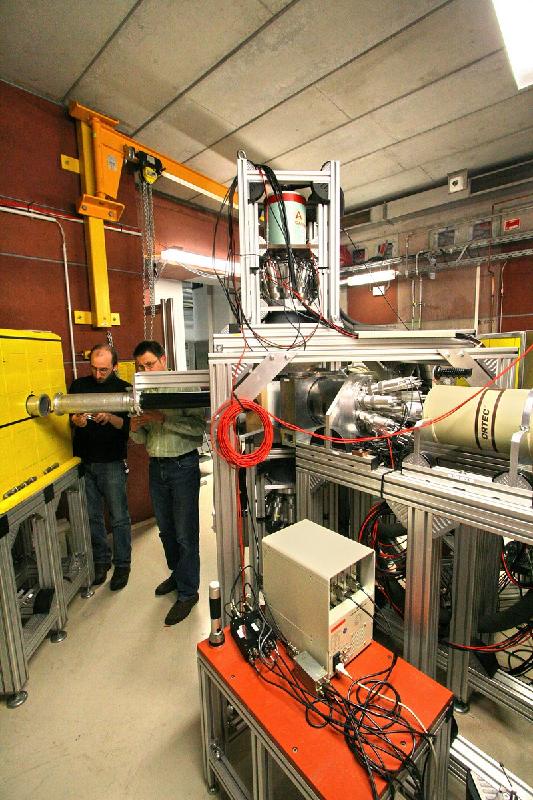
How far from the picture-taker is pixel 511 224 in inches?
162

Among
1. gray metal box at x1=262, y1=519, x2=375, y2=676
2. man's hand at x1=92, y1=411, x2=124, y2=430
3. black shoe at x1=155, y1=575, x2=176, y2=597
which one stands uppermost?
man's hand at x1=92, y1=411, x2=124, y2=430

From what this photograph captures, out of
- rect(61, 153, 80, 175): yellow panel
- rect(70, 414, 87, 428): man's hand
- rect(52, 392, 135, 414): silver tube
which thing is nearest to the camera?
rect(52, 392, 135, 414): silver tube

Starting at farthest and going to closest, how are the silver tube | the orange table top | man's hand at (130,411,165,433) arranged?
man's hand at (130,411,165,433), the silver tube, the orange table top

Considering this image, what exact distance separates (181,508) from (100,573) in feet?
3.37

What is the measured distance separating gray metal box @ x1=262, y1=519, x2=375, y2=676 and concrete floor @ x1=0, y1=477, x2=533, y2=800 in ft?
2.30

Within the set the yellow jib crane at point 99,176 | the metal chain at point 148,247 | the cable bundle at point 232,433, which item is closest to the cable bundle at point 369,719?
the cable bundle at point 232,433

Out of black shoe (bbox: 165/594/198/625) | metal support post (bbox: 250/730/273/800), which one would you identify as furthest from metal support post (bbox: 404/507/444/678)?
black shoe (bbox: 165/594/198/625)

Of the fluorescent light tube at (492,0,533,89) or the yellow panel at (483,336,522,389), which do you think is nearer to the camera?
the fluorescent light tube at (492,0,533,89)

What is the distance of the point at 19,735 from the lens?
5.13ft

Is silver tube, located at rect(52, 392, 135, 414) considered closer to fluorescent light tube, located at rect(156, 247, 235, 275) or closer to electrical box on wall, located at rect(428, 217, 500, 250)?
fluorescent light tube, located at rect(156, 247, 235, 275)

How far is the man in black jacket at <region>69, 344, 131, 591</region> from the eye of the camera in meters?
2.48

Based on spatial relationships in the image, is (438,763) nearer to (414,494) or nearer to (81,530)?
(414,494)

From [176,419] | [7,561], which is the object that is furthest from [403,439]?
[7,561]

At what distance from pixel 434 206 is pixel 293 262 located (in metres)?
3.80
